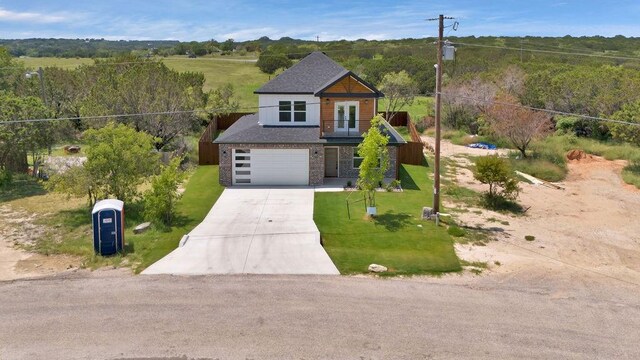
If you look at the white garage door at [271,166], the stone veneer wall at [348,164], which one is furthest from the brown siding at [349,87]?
the white garage door at [271,166]

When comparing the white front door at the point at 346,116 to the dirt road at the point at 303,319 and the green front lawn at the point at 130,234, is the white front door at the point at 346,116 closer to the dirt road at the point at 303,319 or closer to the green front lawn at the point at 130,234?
the green front lawn at the point at 130,234

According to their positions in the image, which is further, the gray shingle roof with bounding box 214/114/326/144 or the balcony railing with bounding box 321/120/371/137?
the balcony railing with bounding box 321/120/371/137

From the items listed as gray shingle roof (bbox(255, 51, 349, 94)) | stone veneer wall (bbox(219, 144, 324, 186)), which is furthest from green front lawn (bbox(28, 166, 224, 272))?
gray shingle roof (bbox(255, 51, 349, 94))

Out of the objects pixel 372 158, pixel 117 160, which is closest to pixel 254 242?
pixel 372 158

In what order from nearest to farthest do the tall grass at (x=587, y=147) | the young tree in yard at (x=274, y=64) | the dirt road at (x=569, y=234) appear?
the dirt road at (x=569, y=234)
the tall grass at (x=587, y=147)
the young tree in yard at (x=274, y=64)

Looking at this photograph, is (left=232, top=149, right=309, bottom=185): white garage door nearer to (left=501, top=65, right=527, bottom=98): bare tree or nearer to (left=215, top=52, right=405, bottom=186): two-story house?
(left=215, top=52, right=405, bottom=186): two-story house

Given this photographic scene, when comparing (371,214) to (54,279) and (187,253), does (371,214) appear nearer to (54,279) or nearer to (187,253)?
(187,253)
